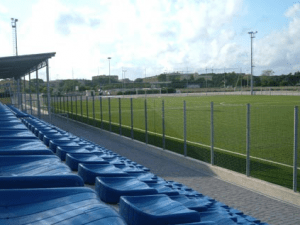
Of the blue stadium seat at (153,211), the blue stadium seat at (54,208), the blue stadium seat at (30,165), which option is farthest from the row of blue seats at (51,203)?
the blue stadium seat at (30,165)

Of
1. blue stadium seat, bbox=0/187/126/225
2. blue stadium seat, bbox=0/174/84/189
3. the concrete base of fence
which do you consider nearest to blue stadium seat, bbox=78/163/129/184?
blue stadium seat, bbox=0/174/84/189

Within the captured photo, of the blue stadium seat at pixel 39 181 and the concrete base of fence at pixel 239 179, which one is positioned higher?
the blue stadium seat at pixel 39 181

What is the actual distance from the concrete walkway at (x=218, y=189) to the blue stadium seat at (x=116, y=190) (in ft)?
12.0

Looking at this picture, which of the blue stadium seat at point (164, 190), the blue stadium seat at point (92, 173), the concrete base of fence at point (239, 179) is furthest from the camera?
the concrete base of fence at point (239, 179)

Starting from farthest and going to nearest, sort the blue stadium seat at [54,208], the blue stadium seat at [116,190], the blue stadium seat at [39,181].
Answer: the blue stadium seat at [116,190] → the blue stadium seat at [39,181] → the blue stadium seat at [54,208]

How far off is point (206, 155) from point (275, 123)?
477cm

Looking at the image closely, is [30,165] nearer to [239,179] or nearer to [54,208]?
[54,208]

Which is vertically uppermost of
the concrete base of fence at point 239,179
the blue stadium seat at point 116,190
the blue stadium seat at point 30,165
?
the blue stadium seat at point 30,165

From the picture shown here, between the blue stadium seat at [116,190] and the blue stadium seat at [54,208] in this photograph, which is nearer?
the blue stadium seat at [54,208]

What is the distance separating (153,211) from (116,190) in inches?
22.2

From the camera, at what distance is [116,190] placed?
3.04 m

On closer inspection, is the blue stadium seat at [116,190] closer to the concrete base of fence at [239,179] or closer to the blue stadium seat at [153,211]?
the blue stadium seat at [153,211]

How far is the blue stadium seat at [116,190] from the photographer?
3.04 meters

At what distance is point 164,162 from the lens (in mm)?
11078
